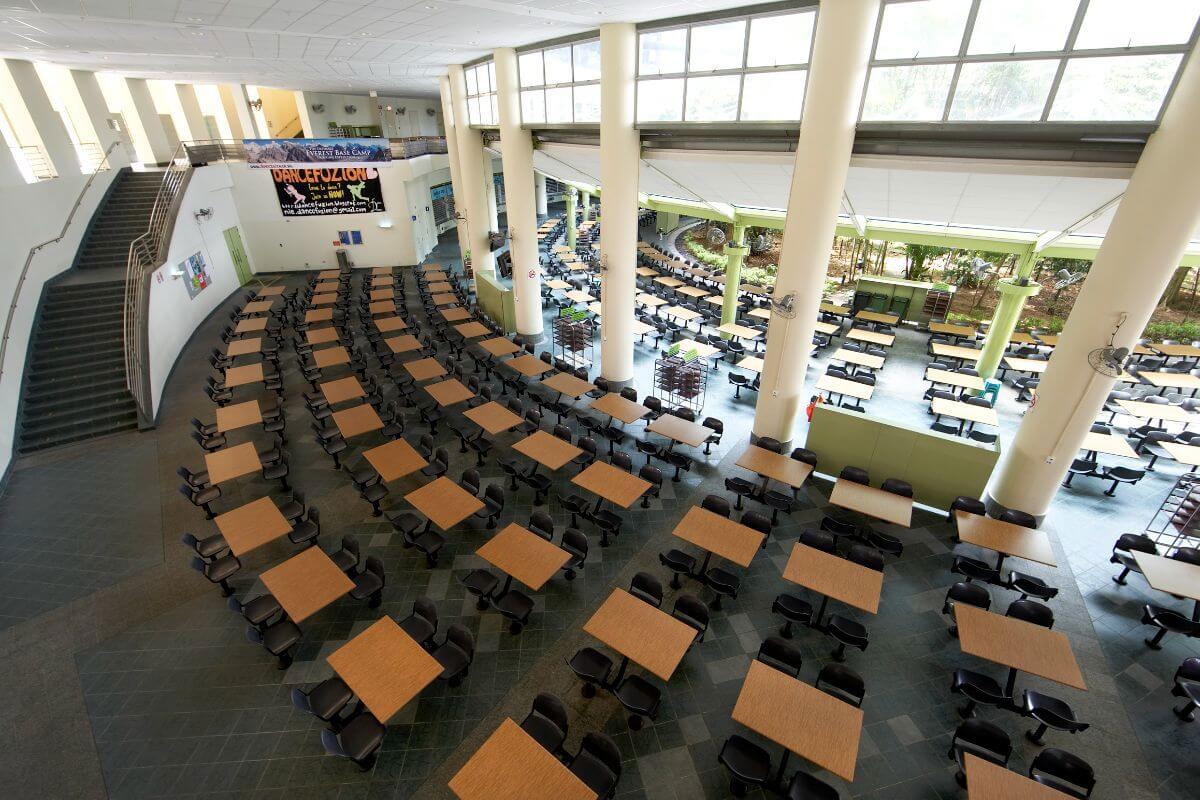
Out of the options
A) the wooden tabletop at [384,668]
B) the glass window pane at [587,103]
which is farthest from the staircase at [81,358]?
the glass window pane at [587,103]

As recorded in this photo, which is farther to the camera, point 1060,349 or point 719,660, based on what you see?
point 1060,349

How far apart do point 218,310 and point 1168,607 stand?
28381mm

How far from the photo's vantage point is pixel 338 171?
76.9 feet

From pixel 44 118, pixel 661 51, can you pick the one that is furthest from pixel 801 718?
pixel 44 118

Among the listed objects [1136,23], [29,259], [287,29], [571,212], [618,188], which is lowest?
[571,212]

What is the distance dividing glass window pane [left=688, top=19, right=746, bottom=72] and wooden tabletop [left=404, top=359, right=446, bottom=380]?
922 cm

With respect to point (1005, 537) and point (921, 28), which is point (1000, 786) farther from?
point (921, 28)

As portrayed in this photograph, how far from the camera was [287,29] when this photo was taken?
11125mm

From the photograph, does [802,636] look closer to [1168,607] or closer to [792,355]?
[792,355]

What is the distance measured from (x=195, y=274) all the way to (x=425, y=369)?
12.1m

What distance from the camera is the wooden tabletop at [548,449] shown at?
379 inches

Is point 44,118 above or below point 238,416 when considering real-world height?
above

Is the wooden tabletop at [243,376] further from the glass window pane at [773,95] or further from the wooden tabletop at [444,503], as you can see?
the glass window pane at [773,95]

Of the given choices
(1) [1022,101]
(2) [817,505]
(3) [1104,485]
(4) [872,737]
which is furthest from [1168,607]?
(1) [1022,101]
